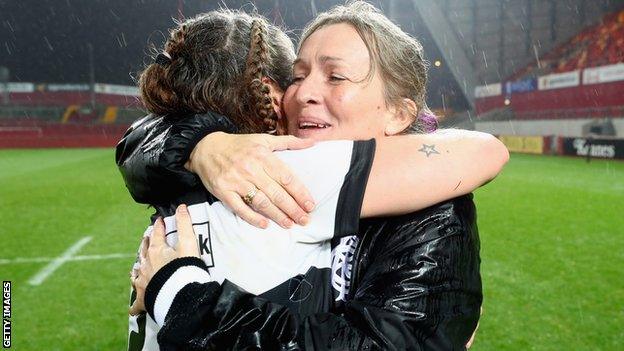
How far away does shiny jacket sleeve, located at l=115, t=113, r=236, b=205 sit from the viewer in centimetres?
140

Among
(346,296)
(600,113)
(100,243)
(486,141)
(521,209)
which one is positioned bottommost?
(600,113)

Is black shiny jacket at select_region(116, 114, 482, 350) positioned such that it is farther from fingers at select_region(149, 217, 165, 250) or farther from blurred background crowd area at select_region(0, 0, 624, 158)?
blurred background crowd area at select_region(0, 0, 624, 158)

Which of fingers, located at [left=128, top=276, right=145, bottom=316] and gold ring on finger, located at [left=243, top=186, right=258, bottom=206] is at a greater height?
gold ring on finger, located at [left=243, top=186, right=258, bottom=206]

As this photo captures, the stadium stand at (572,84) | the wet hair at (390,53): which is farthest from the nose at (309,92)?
the stadium stand at (572,84)

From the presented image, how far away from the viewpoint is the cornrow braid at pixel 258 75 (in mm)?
1486

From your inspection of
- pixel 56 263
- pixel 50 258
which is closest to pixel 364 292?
pixel 56 263

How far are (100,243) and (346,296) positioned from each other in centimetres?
643

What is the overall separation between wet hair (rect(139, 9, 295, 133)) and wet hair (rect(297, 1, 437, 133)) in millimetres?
193

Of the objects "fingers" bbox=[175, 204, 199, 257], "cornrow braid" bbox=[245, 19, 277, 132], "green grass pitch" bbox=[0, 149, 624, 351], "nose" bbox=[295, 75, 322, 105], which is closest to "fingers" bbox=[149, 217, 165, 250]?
"fingers" bbox=[175, 204, 199, 257]

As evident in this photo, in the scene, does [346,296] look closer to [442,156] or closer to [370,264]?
[370,264]

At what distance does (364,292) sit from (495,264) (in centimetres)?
531

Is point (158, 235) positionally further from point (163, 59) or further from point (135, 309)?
point (163, 59)

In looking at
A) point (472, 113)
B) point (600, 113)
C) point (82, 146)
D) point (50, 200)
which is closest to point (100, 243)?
point (50, 200)

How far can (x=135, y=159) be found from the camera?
1.50 meters
